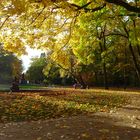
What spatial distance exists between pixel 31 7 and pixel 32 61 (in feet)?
265

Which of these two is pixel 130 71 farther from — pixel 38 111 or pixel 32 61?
pixel 38 111

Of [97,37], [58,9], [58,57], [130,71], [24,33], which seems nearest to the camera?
[58,9]

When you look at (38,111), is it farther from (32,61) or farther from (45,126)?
(32,61)

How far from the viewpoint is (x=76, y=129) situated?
1160 centimetres

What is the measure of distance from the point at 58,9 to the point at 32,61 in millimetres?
79504

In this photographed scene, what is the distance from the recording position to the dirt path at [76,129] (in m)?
10.4

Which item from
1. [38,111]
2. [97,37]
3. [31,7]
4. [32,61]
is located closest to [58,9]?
[31,7]

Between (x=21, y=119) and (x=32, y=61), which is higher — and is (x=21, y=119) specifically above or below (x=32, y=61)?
below

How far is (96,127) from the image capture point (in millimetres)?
12109

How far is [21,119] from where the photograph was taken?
47.5 ft

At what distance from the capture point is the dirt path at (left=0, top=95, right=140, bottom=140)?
1039cm

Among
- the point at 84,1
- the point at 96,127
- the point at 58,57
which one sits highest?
the point at 84,1

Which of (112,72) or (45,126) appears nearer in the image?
(45,126)

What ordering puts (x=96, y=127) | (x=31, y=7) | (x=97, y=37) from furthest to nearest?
(x=97, y=37) → (x=31, y=7) → (x=96, y=127)
